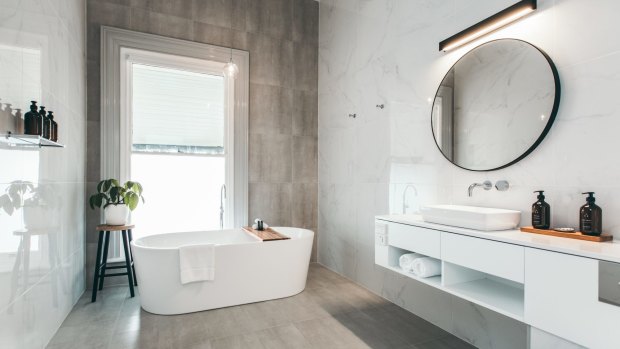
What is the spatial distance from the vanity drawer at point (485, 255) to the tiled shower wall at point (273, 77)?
2.50 metres

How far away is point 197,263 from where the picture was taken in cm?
265

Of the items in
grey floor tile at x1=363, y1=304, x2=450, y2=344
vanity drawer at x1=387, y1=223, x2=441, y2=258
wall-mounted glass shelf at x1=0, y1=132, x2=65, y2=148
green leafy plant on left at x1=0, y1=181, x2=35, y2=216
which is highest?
wall-mounted glass shelf at x1=0, y1=132, x2=65, y2=148

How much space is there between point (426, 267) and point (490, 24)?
152 cm

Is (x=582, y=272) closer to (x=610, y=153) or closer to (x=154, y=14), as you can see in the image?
→ (x=610, y=153)

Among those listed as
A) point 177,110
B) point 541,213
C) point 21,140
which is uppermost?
point 177,110

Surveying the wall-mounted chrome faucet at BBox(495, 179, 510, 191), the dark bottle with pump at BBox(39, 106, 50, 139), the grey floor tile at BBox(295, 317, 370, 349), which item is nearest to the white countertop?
the wall-mounted chrome faucet at BBox(495, 179, 510, 191)

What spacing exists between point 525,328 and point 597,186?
869 mm

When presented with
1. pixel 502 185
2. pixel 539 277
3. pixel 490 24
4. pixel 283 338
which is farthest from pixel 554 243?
pixel 283 338

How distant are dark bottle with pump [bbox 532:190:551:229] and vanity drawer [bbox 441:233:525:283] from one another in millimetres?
338

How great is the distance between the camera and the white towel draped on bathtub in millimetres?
2592

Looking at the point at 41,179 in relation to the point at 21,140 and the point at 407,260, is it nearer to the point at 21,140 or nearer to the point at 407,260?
the point at 21,140

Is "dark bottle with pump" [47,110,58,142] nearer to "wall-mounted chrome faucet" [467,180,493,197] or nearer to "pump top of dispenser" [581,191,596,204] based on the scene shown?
"wall-mounted chrome faucet" [467,180,493,197]

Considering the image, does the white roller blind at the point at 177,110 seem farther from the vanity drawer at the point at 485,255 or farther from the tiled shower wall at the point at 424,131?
the vanity drawer at the point at 485,255

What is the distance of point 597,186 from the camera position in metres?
1.58
